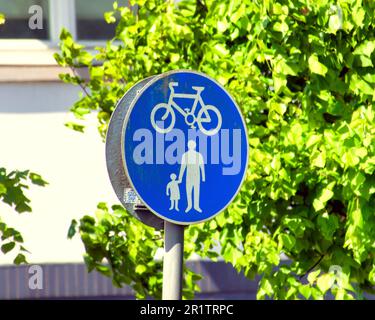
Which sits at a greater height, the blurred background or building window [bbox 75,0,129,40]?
building window [bbox 75,0,129,40]

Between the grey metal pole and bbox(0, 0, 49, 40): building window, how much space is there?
233 inches

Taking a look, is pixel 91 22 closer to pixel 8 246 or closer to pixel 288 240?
pixel 8 246

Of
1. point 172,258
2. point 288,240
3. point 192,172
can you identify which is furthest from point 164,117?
point 288,240

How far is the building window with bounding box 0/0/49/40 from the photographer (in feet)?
38.6

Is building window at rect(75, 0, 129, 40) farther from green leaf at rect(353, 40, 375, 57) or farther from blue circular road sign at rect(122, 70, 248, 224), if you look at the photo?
blue circular road sign at rect(122, 70, 248, 224)

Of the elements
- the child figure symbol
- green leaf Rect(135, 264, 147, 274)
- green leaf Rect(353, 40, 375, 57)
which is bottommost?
green leaf Rect(135, 264, 147, 274)

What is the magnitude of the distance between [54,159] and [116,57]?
2.58m

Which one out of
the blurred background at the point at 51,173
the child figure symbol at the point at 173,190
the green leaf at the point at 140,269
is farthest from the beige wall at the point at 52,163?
the child figure symbol at the point at 173,190

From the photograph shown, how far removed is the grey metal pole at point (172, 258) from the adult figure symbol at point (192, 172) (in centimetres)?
13

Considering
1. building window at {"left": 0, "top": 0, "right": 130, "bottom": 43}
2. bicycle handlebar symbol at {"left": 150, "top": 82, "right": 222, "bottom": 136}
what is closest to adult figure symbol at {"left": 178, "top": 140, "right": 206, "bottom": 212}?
bicycle handlebar symbol at {"left": 150, "top": 82, "right": 222, "bottom": 136}

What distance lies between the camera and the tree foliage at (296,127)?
7.78 metres

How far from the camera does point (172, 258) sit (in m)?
6.23

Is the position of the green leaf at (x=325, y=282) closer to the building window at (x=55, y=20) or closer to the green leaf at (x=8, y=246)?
the green leaf at (x=8, y=246)

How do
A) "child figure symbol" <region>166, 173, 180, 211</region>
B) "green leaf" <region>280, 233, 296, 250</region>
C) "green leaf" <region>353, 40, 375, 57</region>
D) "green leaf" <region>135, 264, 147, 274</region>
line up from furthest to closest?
"green leaf" <region>135, 264, 147, 274</region> < "green leaf" <region>280, 233, 296, 250</region> < "green leaf" <region>353, 40, 375, 57</region> < "child figure symbol" <region>166, 173, 180, 211</region>
